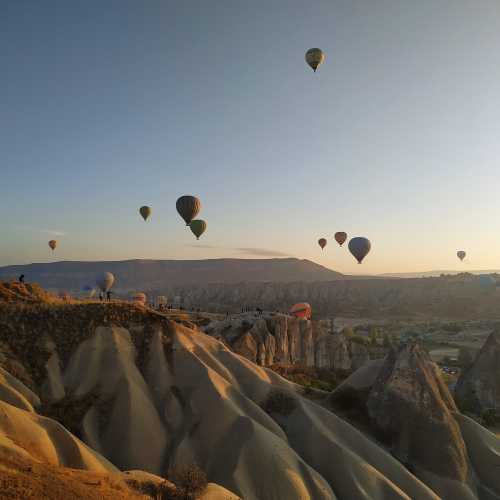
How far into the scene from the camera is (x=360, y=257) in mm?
58969

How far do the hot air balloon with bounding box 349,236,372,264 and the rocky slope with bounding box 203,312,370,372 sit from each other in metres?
11.6

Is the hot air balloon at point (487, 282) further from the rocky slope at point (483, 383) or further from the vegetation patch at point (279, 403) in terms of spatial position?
the vegetation patch at point (279, 403)

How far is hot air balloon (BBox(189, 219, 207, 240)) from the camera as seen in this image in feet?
171

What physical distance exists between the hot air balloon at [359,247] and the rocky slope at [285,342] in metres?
11.6

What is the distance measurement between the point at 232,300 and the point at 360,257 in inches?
3828

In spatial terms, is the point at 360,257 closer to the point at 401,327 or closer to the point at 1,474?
the point at 401,327

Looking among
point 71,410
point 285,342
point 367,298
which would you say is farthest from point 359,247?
point 367,298

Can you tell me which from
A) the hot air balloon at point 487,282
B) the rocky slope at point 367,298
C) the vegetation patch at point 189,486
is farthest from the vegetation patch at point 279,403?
the hot air balloon at point 487,282

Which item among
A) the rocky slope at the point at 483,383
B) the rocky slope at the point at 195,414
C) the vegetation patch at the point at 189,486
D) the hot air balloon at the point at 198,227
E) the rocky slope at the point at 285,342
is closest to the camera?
the vegetation patch at the point at 189,486

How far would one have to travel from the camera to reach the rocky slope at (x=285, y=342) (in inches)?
1645

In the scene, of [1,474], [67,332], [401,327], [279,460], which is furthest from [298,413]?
[401,327]

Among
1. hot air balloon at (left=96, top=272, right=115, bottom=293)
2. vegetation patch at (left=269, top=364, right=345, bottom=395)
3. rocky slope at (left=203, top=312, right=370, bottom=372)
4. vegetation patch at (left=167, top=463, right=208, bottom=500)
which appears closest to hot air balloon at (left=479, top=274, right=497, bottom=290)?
rocky slope at (left=203, top=312, right=370, bottom=372)

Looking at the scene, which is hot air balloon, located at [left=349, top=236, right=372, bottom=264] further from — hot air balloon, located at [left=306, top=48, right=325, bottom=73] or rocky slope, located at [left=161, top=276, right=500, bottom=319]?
rocky slope, located at [left=161, top=276, right=500, bottom=319]

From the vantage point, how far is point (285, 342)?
47594 mm
